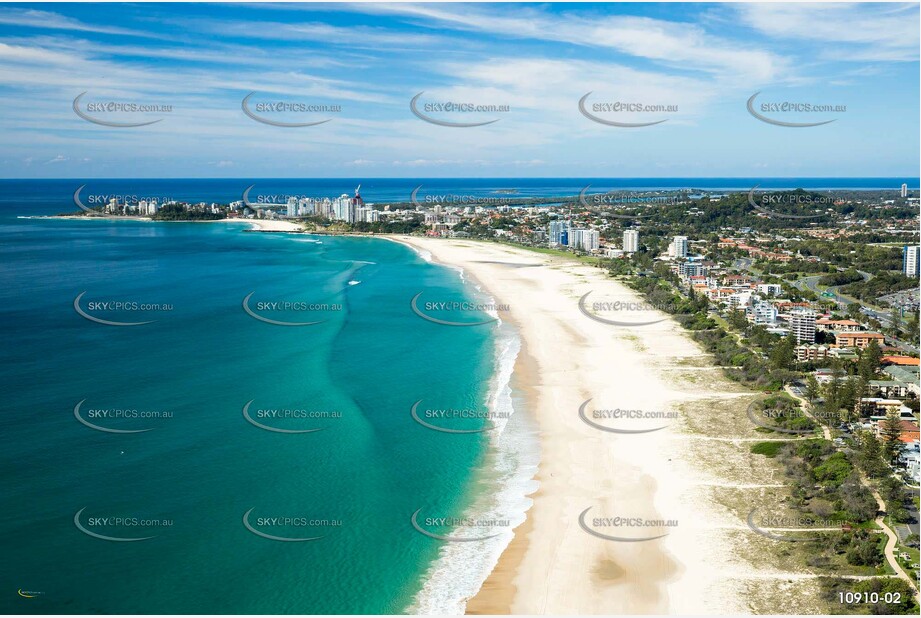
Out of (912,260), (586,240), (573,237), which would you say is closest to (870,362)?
(912,260)

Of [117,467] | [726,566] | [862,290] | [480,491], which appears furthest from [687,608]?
[862,290]

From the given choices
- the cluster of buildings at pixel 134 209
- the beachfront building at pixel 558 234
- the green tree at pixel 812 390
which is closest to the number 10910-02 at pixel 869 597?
the green tree at pixel 812 390

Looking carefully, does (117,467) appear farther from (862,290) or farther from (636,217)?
(636,217)

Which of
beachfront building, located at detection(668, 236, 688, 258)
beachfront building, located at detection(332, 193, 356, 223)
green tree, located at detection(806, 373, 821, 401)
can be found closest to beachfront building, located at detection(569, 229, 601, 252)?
beachfront building, located at detection(668, 236, 688, 258)

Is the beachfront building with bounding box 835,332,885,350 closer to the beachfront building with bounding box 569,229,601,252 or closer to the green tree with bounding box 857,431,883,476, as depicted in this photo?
the green tree with bounding box 857,431,883,476

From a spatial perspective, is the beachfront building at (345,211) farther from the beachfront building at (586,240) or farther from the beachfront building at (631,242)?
the beachfront building at (631,242)

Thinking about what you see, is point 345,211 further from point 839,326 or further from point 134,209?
point 839,326
